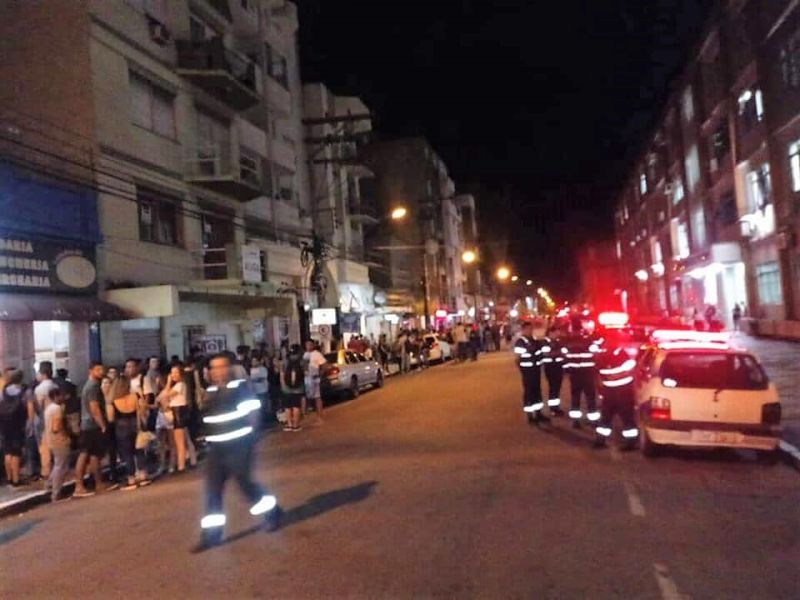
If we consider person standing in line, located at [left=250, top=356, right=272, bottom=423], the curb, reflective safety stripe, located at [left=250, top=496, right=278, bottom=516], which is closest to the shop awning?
person standing in line, located at [left=250, top=356, right=272, bottom=423]

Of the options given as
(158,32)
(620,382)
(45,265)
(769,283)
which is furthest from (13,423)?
(769,283)

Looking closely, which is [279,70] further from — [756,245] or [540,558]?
[540,558]

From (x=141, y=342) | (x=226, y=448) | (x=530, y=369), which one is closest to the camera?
(x=226, y=448)

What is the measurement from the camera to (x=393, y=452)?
42.0ft

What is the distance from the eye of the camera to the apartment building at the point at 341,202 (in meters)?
39.2

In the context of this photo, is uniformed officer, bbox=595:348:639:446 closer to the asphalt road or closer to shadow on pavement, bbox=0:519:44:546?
the asphalt road

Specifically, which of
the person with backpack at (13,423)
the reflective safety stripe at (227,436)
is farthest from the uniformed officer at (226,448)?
the person with backpack at (13,423)

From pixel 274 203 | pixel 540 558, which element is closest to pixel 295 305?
pixel 274 203

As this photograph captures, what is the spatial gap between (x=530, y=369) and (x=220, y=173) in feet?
51.0

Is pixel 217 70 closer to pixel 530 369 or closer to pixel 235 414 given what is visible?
pixel 530 369

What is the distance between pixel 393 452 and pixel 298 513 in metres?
3.97

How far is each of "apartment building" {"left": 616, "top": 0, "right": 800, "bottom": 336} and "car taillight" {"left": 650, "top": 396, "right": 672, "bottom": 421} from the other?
21.5 m

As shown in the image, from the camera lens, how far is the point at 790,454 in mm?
10711

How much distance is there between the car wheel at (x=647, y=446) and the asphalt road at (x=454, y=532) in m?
0.23
